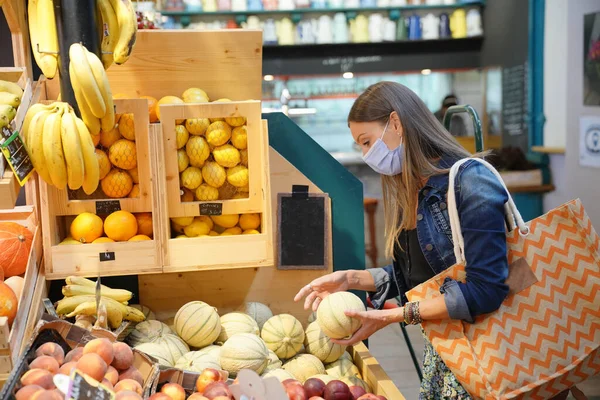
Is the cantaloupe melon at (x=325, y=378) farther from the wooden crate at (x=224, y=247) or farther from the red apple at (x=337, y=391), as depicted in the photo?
the wooden crate at (x=224, y=247)

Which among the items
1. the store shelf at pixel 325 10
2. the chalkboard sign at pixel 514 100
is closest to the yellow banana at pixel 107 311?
the store shelf at pixel 325 10

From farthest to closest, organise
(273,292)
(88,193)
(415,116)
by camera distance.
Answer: (273,292) → (88,193) → (415,116)

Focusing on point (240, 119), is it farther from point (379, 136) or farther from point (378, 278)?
point (378, 278)

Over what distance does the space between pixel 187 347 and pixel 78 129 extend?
907 mm

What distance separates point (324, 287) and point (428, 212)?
0.56 metres

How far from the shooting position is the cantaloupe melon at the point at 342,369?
2533 millimetres

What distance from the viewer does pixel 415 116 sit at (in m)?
2.14

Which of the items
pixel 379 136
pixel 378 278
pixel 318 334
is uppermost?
pixel 379 136

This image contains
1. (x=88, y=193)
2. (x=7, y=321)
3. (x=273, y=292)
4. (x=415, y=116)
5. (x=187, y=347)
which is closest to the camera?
(x=7, y=321)

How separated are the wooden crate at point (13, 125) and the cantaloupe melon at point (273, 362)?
1055mm

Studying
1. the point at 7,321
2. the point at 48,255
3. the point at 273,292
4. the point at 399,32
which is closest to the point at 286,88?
the point at 399,32

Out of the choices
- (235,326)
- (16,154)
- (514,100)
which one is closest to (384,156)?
(235,326)

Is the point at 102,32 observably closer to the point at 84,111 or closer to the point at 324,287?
the point at 84,111

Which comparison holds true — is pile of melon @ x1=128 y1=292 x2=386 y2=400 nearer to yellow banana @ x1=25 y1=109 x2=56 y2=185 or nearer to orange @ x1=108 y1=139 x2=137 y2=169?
orange @ x1=108 y1=139 x2=137 y2=169
